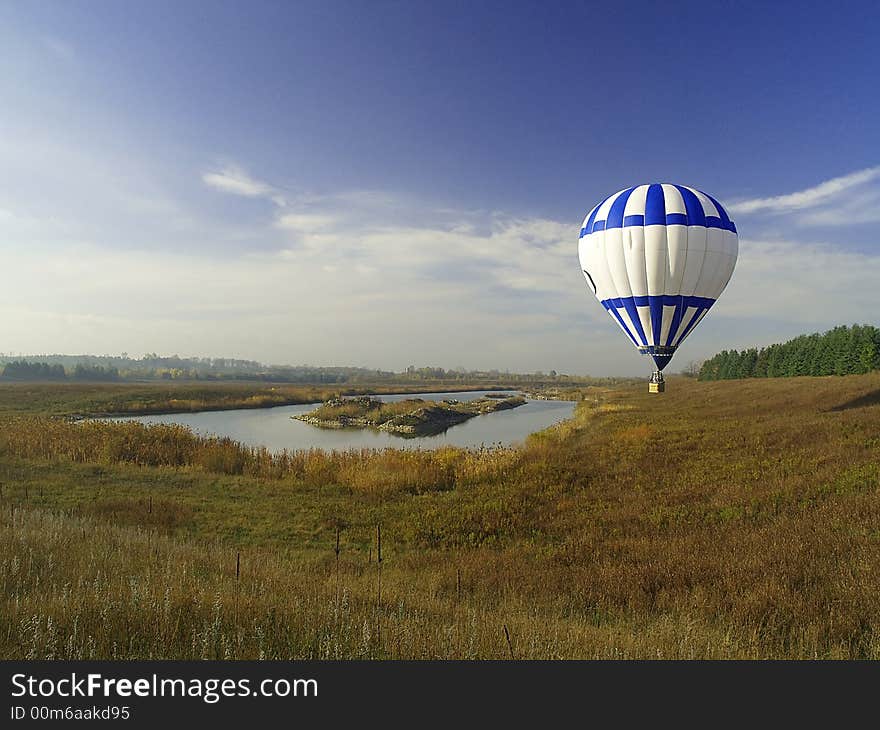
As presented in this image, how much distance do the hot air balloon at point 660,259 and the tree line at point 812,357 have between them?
160 ft

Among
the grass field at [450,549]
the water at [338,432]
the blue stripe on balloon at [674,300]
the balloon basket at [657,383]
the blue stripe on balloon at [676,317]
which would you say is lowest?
the water at [338,432]

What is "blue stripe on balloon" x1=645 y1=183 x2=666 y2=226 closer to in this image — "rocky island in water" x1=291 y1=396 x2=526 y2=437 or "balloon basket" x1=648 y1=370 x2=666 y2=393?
"balloon basket" x1=648 y1=370 x2=666 y2=393

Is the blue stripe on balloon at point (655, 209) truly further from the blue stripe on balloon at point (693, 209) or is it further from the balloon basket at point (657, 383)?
the balloon basket at point (657, 383)

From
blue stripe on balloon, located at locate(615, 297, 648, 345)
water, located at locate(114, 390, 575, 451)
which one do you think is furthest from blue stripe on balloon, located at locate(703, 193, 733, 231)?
water, located at locate(114, 390, 575, 451)

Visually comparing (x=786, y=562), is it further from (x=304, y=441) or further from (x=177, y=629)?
(x=304, y=441)

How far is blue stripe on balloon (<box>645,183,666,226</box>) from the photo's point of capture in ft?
58.8

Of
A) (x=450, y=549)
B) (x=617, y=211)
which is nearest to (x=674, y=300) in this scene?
(x=617, y=211)

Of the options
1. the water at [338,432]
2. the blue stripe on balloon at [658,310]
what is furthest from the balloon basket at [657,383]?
the water at [338,432]

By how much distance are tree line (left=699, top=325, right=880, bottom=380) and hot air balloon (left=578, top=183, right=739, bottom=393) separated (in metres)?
48.9

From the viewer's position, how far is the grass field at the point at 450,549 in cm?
477

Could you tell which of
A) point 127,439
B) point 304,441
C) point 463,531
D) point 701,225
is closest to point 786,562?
point 463,531

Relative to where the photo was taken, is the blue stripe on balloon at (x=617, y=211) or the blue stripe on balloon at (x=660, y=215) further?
the blue stripe on balloon at (x=617, y=211)

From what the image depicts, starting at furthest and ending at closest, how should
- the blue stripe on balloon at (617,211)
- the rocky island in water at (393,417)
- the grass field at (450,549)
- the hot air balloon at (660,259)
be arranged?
the rocky island in water at (393,417) < the blue stripe on balloon at (617,211) < the hot air balloon at (660,259) < the grass field at (450,549)

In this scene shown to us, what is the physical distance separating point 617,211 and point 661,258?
2.70 m
